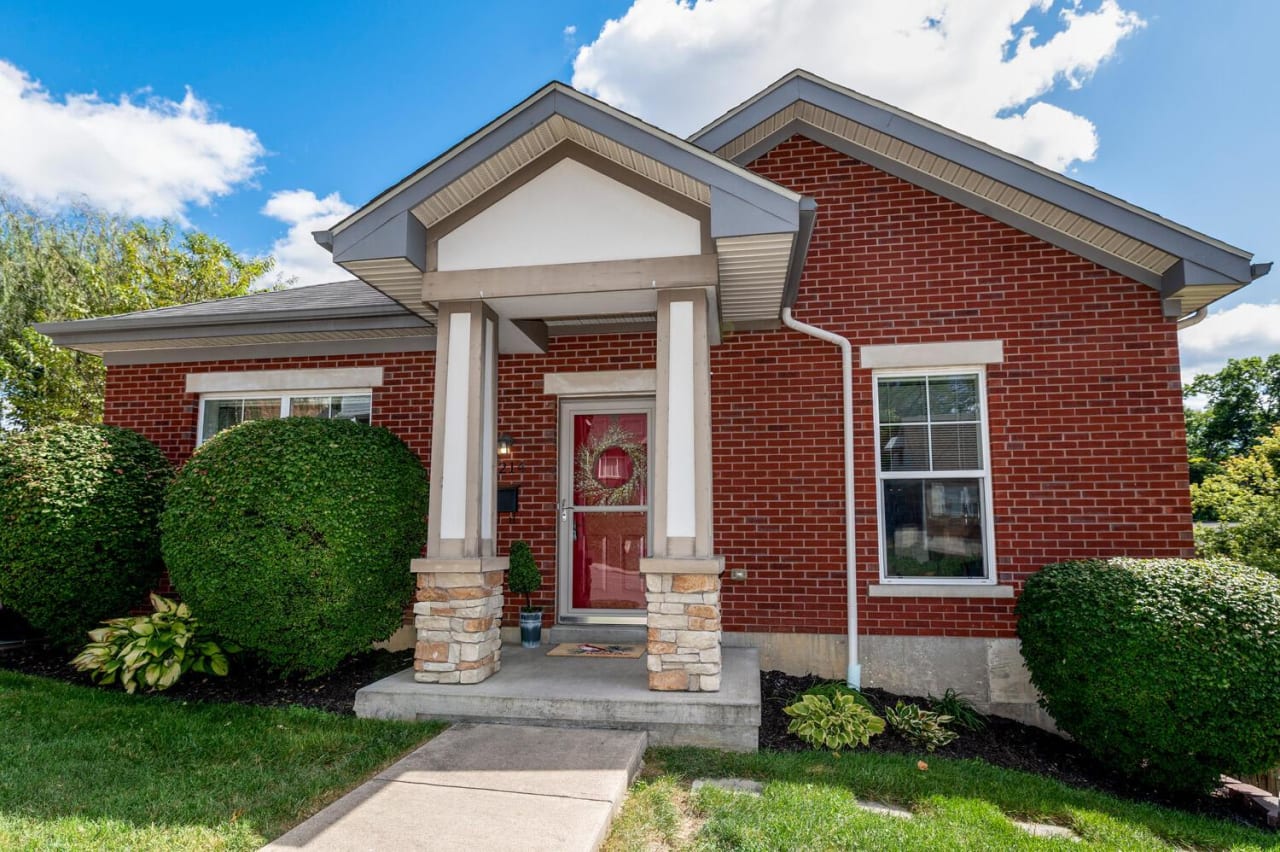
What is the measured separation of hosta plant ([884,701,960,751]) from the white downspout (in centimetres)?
64

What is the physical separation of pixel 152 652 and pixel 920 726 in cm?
582

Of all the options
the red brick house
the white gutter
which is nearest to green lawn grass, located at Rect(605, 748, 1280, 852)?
the red brick house

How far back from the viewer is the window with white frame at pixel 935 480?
614cm

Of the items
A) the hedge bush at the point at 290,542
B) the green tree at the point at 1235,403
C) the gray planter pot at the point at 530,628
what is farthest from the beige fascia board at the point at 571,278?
the green tree at the point at 1235,403

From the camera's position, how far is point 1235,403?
34625mm

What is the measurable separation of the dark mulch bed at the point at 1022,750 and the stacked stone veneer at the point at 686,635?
611 millimetres

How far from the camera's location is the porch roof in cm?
468

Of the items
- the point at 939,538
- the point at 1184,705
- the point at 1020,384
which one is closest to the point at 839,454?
the point at 939,538

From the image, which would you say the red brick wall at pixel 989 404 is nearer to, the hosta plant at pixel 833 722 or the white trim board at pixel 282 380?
the hosta plant at pixel 833 722

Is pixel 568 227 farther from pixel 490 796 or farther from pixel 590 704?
pixel 490 796

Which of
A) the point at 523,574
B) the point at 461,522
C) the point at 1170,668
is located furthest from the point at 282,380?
the point at 1170,668

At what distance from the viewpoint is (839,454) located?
20.7ft

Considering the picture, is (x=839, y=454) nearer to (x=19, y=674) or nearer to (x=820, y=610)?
(x=820, y=610)

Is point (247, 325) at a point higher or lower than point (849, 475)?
higher
